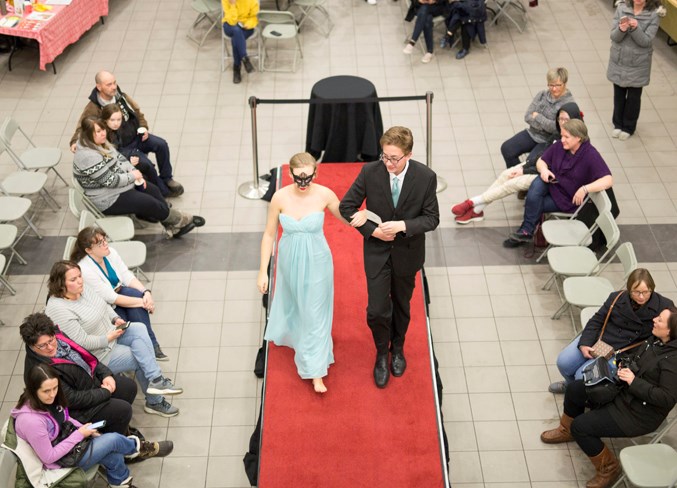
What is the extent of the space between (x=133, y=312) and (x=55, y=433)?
55.5 inches

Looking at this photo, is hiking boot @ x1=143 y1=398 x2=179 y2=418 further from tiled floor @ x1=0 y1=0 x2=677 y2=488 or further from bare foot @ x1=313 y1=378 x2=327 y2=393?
bare foot @ x1=313 y1=378 x2=327 y2=393

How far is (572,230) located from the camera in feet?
23.6

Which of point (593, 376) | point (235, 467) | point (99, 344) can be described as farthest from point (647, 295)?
point (99, 344)

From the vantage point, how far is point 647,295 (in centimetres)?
559

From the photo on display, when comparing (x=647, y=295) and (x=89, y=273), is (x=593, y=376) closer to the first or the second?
(x=647, y=295)

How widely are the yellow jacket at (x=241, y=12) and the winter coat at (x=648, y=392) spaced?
6445mm

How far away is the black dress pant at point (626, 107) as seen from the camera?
880cm

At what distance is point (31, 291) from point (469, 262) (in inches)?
157

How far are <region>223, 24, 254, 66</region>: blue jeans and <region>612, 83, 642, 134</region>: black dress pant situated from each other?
4393mm

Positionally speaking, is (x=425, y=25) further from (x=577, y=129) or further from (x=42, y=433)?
(x=42, y=433)

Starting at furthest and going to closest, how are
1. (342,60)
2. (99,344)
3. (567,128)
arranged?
(342,60), (567,128), (99,344)

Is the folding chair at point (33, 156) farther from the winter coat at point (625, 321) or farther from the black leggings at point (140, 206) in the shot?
the winter coat at point (625, 321)

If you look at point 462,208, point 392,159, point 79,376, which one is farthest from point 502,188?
point 79,376

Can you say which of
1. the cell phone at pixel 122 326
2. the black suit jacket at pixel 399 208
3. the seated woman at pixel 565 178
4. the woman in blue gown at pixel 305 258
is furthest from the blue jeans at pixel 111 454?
the seated woman at pixel 565 178
